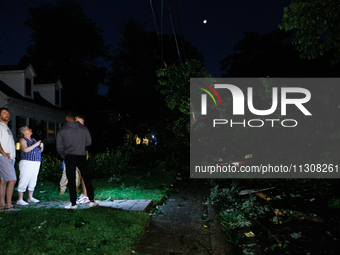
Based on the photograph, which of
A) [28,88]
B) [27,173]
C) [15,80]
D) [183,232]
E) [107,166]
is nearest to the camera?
[183,232]

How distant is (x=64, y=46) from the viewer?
106 feet

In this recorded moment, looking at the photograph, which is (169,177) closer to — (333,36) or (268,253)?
(268,253)

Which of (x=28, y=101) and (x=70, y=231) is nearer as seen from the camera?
(x=70, y=231)

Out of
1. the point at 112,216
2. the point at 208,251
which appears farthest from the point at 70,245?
the point at 208,251

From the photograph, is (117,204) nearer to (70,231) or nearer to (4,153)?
(70,231)

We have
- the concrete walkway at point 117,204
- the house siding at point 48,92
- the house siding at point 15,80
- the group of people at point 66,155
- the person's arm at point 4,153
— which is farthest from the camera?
the house siding at point 48,92

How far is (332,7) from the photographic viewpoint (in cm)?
774

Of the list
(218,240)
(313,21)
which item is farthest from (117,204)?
(313,21)

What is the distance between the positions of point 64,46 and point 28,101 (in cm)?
1559

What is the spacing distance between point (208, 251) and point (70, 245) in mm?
1712

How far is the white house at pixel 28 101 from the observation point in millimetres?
17509

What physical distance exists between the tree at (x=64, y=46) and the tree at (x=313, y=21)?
25.1 meters

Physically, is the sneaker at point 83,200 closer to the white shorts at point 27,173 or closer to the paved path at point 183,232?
the white shorts at point 27,173

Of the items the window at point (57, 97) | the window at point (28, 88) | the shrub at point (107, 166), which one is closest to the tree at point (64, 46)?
the window at point (57, 97)
